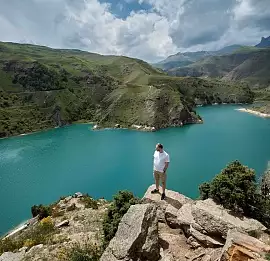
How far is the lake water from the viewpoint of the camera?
206 feet

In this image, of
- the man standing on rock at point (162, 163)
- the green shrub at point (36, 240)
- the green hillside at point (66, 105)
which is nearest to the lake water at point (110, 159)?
the green hillside at point (66, 105)

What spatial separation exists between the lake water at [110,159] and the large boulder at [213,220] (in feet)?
130

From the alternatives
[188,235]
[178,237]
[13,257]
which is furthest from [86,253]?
[13,257]

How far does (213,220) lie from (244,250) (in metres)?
3.63

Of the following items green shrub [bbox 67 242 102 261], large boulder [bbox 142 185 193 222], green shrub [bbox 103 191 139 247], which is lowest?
green shrub [bbox 67 242 102 261]

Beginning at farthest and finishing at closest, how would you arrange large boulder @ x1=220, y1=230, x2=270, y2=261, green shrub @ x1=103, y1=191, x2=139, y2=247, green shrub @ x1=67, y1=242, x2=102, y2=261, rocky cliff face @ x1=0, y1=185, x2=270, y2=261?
green shrub @ x1=103, y1=191, x2=139, y2=247 < green shrub @ x1=67, y1=242, x2=102, y2=261 < rocky cliff face @ x1=0, y1=185, x2=270, y2=261 < large boulder @ x1=220, y1=230, x2=270, y2=261

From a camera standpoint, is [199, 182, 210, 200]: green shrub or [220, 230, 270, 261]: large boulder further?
[199, 182, 210, 200]: green shrub

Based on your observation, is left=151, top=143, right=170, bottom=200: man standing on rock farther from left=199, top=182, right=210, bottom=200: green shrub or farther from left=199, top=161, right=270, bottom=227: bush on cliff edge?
left=199, top=182, right=210, bottom=200: green shrub

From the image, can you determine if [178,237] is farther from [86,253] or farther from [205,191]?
[205,191]

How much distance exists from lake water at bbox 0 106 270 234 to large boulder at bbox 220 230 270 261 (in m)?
43.6

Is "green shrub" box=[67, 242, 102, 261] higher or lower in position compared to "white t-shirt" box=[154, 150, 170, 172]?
lower

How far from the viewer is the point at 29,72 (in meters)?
193

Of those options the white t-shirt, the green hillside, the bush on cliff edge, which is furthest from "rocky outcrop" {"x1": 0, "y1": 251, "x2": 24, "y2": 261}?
the green hillside

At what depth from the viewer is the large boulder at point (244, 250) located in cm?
1125
